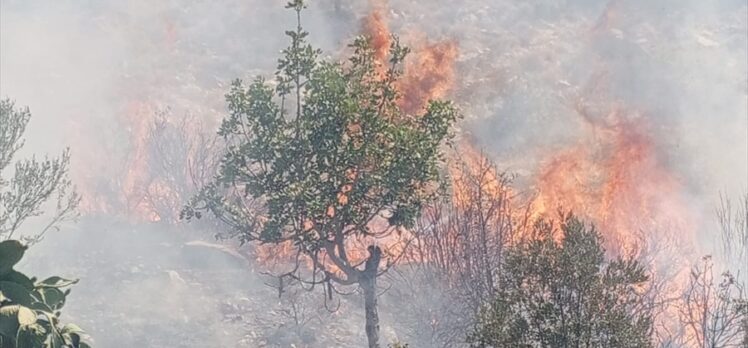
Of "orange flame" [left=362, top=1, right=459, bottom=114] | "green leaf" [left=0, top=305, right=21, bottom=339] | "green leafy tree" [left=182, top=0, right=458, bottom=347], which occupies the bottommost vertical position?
"green leaf" [left=0, top=305, right=21, bottom=339]

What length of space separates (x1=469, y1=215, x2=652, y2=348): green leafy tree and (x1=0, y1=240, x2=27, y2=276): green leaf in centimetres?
691

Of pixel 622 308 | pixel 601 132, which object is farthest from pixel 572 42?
pixel 622 308

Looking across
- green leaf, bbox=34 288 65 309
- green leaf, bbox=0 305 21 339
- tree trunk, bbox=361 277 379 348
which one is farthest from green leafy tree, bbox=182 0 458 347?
green leaf, bbox=0 305 21 339

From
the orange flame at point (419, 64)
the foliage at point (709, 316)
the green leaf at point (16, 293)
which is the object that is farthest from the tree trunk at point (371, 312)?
the orange flame at point (419, 64)

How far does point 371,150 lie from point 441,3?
41.3 m

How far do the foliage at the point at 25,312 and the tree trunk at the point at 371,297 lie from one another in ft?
43.2

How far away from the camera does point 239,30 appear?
5491cm

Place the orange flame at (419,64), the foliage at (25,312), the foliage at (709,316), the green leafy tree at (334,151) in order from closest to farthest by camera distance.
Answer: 1. the foliage at (25,312)
2. the green leafy tree at (334,151)
3. the foliage at (709,316)
4. the orange flame at (419,64)

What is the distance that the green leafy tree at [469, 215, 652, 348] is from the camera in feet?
34.3

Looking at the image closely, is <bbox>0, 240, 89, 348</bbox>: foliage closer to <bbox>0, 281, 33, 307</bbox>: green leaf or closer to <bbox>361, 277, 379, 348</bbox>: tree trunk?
<bbox>0, 281, 33, 307</bbox>: green leaf

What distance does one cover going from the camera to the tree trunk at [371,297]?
1842 cm

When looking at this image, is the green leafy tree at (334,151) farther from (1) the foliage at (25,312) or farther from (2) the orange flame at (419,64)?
(2) the orange flame at (419,64)

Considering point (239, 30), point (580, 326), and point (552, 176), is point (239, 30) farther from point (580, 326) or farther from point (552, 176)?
point (580, 326)

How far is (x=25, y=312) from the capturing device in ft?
17.0
